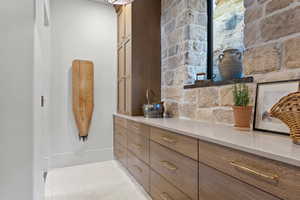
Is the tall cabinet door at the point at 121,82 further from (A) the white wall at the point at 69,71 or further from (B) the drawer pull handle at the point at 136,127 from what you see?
(B) the drawer pull handle at the point at 136,127

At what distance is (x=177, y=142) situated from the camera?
133cm

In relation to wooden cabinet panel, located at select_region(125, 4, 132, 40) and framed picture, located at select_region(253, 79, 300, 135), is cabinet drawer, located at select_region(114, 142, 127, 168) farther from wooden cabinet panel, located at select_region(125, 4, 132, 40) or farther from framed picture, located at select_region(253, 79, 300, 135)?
framed picture, located at select_region(253, 79, 300, 135)

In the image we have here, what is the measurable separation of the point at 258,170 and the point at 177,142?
64 cm

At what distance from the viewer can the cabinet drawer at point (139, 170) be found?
1867mm

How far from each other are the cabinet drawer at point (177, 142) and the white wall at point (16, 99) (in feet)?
3.26

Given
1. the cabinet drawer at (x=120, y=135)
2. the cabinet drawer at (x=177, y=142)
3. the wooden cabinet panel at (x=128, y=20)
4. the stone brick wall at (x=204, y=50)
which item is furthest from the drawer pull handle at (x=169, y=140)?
the wooden cabinet panel at (x=128, y=20)

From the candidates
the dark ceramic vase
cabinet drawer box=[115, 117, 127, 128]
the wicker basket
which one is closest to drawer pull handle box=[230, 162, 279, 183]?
the wicker basket

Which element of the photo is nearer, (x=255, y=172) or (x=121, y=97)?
(x=255, y=172)

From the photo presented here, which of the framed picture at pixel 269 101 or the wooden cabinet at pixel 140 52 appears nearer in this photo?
the framed picture at pixel 269 101

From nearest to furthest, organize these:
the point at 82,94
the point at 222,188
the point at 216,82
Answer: the point at 222,188 < the point at 216,82 < the point at 82,94

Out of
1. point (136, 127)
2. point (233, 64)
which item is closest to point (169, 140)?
point (136, 127)

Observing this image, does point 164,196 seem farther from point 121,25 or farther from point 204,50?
point 121,25

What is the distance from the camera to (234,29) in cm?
176

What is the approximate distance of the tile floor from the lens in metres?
1.96
